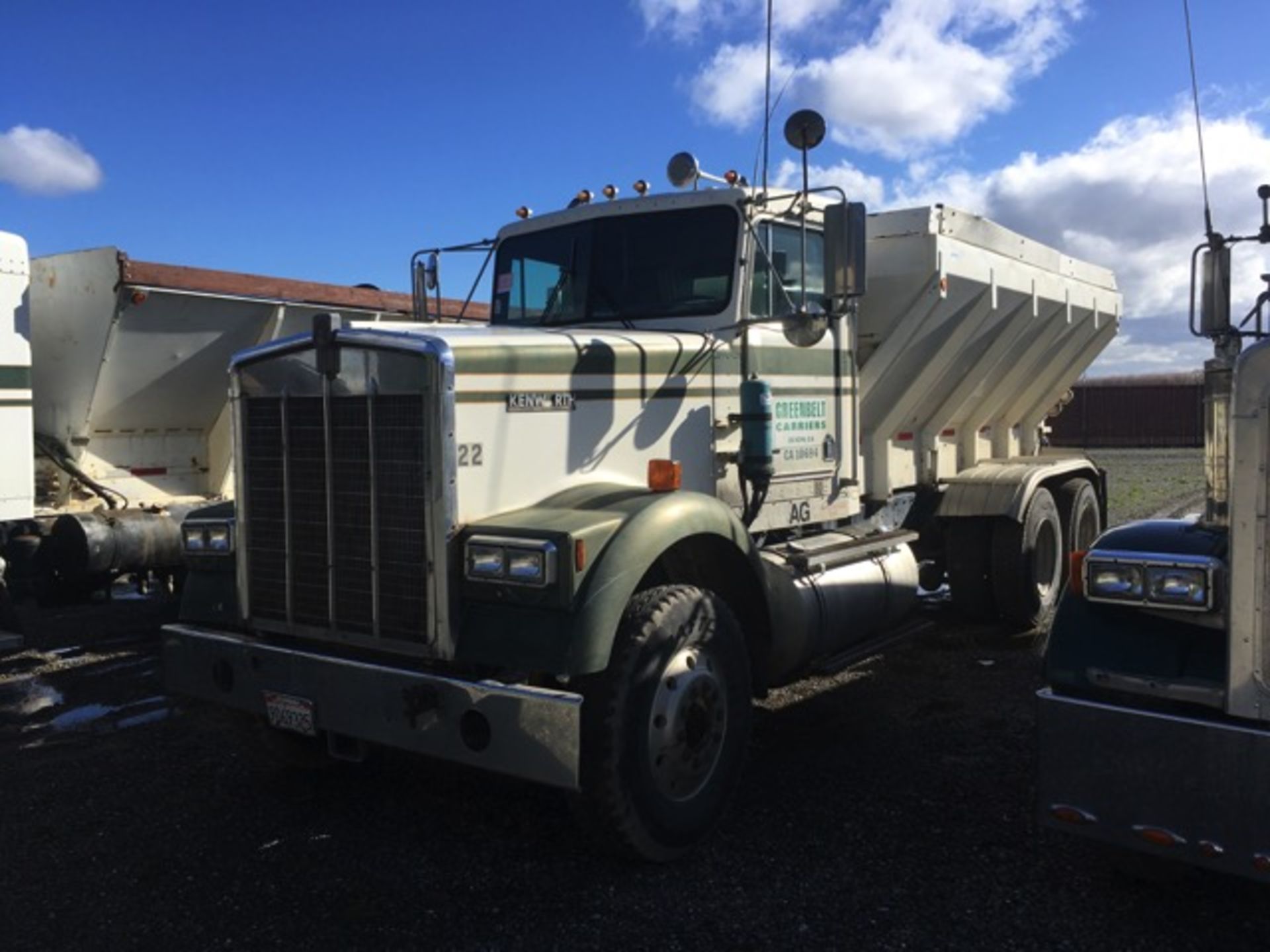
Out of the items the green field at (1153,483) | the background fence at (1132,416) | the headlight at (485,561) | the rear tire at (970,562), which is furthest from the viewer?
the background fence at (1132,416)

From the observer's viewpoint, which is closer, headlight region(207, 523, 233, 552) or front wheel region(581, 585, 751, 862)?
front wheel region(581, 585, 751, 862)

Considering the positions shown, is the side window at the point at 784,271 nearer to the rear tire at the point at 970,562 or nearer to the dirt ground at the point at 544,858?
the dirt ground at the point at 544,858

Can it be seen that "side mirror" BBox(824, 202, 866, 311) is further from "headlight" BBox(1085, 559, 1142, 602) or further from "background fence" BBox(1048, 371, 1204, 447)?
"background fence" BBox(1048, 371, 1204, 447)

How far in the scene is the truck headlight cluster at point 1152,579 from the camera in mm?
3336

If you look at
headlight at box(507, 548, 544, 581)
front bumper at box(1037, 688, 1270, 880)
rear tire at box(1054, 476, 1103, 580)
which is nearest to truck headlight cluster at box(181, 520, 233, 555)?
headlight at box(507, 548, 544, 581)

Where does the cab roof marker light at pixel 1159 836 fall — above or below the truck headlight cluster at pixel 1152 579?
below

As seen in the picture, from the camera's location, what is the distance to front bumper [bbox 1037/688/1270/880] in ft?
10.1

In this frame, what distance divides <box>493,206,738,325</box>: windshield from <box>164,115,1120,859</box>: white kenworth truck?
0.05 ft

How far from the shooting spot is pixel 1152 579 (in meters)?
3.44

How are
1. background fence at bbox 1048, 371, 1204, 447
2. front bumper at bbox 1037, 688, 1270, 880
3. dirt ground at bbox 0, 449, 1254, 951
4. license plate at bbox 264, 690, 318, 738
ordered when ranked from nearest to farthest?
front bumper at bbox 1037, 688, 1270, 880, dirt ground at bbox 0, 449, 1254, 951, license plate at bbox 264, 690, 318, 738, background fence at bbox 1048, 371, 1204, 447

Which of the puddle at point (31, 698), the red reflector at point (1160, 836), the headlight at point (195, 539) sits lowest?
the puddle at point (31, 698)

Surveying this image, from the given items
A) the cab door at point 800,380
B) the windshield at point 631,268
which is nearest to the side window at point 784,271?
the cab door at point 800,380

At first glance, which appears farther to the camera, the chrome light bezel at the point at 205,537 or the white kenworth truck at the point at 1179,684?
the chrome light bezel at the point at 205,537

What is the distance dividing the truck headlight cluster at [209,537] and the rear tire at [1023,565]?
217 inches
